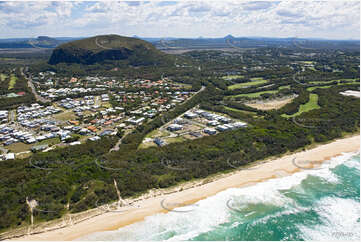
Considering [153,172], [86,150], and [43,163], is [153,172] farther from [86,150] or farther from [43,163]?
[43,163]

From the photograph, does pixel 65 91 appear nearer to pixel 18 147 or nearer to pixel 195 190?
pixel 18 147

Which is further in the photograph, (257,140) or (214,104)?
(214,104)

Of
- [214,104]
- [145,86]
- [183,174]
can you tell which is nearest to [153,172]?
[183,174]

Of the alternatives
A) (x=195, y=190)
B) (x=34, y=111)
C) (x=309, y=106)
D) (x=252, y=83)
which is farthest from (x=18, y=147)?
(x=252, y=83)

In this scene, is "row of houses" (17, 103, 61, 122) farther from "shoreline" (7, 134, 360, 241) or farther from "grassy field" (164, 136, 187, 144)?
"shoreline" (7, 134, 360, 241)

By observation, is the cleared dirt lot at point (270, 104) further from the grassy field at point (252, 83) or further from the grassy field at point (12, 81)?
the grassy field at point (12, 81)

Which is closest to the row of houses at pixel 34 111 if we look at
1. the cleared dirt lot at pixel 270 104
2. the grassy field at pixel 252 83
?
the cleared dirt lot at pixel 270 104
